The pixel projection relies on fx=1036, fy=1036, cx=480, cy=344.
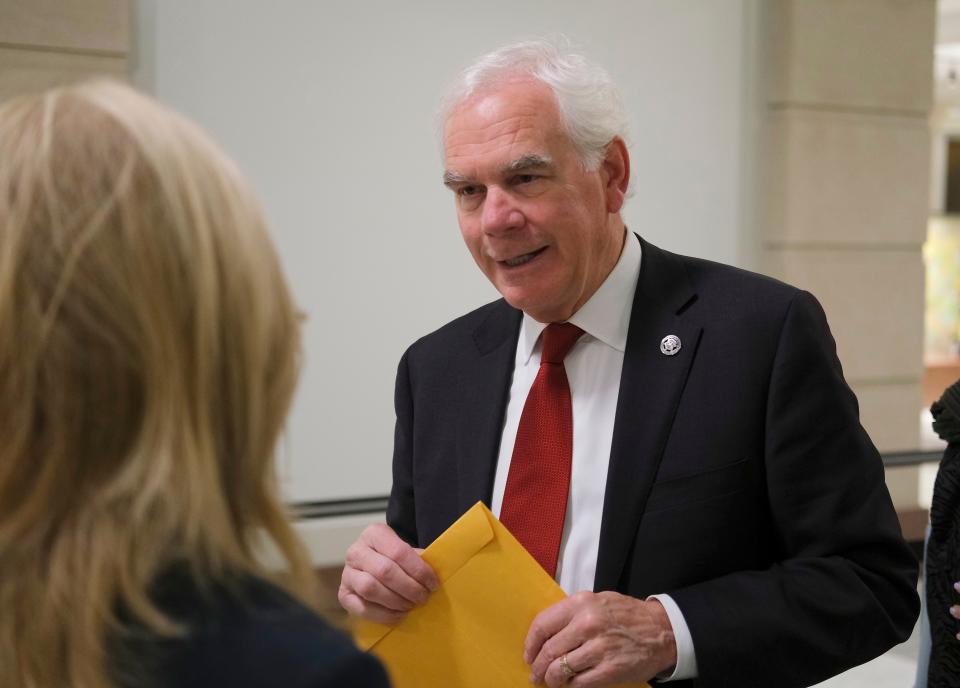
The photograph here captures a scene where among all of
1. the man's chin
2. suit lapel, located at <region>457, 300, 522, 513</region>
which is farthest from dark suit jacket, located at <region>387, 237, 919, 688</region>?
suit lapel, located at <region>457, 300, 522, 513</region>

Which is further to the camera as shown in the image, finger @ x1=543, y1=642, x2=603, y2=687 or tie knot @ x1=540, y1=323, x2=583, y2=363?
tie knot @ x1=540, y1=323, x2=583, y2=363

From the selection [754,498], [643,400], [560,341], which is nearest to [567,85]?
[560,341]

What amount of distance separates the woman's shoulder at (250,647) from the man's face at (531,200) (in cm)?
100

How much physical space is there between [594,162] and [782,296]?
1.27ft

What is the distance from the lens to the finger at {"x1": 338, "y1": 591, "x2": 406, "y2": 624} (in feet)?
4.93

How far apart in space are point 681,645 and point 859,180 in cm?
418

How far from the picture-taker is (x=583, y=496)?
1628 mm

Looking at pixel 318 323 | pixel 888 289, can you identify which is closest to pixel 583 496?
pixel 318 323

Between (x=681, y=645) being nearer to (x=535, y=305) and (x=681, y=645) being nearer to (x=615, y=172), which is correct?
(x=535, y=305)

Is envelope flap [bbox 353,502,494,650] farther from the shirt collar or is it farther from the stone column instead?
the stone column

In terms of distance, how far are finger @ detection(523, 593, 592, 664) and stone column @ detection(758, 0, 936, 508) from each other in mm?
3843

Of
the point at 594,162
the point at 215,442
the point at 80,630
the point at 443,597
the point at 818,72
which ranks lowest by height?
the point at 443,597

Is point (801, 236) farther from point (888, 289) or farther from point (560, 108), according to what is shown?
point (560, 108)

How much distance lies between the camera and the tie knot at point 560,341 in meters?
1.72
